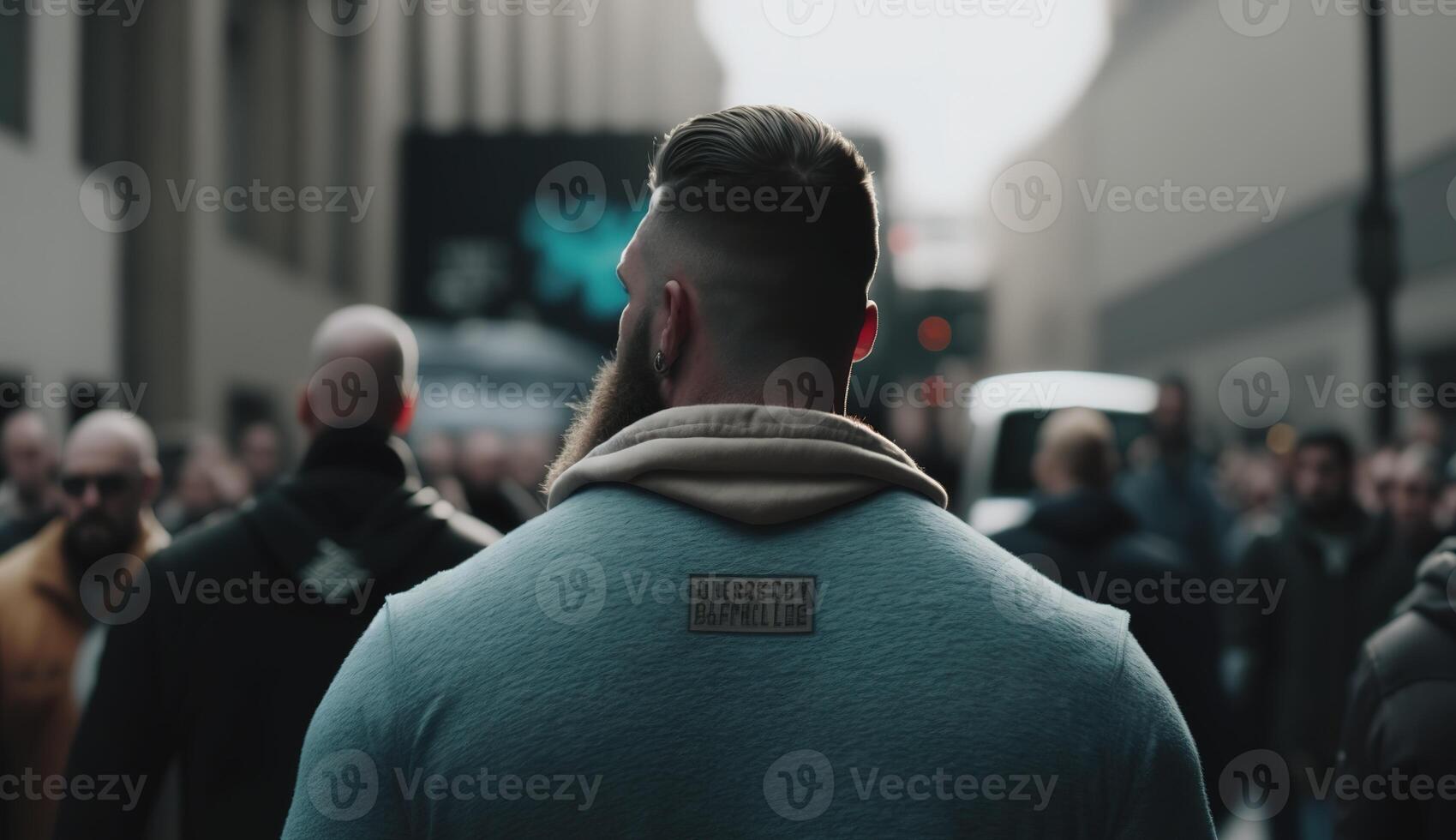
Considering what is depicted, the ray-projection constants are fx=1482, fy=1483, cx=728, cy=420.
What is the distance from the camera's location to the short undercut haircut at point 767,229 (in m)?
1.57

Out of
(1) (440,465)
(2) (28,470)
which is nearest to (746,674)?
(2) (28,470)

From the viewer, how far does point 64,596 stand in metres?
4.75

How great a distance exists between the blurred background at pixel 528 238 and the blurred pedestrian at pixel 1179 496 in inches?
4.9

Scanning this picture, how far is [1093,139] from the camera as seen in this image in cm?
4322

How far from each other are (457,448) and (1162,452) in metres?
8.13

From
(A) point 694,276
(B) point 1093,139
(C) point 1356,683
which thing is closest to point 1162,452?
(C) point 1356,683

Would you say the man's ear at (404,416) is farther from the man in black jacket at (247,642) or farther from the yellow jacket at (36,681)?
the yellow jacket at (36,681)

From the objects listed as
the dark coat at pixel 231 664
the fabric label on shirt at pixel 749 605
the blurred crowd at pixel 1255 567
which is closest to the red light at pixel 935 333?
the blurred crowd at pixel 1255 567

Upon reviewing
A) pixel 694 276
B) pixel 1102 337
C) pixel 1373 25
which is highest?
pixel 1373 25

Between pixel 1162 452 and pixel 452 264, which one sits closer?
pixel 1162 452

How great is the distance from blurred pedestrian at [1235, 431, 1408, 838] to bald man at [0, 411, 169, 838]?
16.5 feet

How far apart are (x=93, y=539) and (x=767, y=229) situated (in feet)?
13.1

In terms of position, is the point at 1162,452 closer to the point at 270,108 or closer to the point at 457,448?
the point at 457,448

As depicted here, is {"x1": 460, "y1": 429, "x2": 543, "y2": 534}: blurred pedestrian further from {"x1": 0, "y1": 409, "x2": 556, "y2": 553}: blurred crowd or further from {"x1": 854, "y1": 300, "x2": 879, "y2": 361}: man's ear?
{"x1": 854, "y1": 300, "x2": 879, "y2": 361}: man's ear
